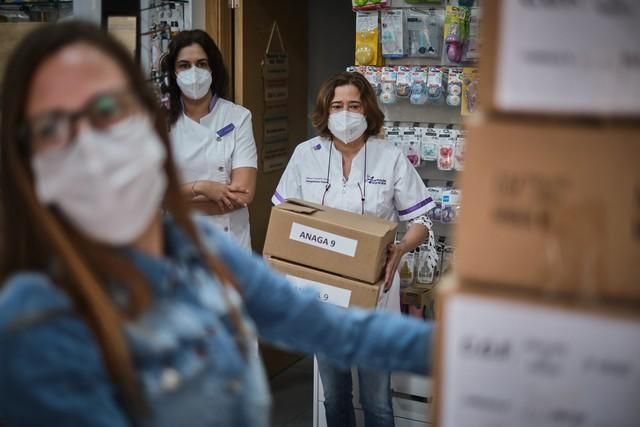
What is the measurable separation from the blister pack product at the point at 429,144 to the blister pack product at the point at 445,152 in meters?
0.02

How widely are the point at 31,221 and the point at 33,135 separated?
12 centimetres

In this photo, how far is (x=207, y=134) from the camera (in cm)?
347

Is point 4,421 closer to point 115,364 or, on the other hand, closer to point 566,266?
point 115,364

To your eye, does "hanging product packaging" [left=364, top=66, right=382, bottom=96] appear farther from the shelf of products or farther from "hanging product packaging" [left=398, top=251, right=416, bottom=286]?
the shelf of products

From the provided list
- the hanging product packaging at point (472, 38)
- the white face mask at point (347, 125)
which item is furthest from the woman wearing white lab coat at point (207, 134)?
the hanging product packaging at point (472, 38)

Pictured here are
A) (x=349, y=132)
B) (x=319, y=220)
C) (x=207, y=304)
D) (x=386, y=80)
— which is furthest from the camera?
(x=386, y=80)

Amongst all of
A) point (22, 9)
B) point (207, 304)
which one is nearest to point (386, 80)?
point (22, 9)

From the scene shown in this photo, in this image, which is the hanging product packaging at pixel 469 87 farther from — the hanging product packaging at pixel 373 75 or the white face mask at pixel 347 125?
the white face mask at pixel 347 125

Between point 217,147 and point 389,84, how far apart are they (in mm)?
869

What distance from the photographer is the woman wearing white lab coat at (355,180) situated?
3160 mm

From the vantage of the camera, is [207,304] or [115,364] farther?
[207,304]

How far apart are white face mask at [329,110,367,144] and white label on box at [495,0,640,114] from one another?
222 cm

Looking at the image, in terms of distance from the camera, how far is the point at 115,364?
1.04 m

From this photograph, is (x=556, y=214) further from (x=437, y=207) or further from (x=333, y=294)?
→ (x=437, y=207)
